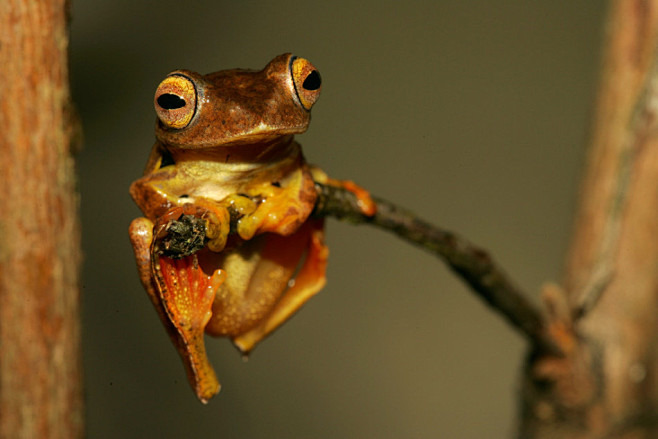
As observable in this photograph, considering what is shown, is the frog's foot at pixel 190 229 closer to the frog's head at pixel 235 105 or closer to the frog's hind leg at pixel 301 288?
the frog's head at pixel 235 105

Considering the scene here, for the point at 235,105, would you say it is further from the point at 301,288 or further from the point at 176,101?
the point at 301,288

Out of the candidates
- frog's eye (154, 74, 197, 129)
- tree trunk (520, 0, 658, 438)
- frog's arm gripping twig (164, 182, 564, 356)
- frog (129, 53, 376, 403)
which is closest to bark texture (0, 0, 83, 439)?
frog (129, 53, 376, 403)

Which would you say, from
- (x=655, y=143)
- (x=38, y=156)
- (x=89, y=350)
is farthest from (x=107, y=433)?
(x=655, y=143)

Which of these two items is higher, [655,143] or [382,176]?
[655,143]

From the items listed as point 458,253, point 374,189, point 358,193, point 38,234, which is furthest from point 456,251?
point 374,189

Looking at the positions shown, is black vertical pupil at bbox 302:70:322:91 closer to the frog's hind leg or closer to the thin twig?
the thin twig

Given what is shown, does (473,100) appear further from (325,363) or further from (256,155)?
(256,155)
